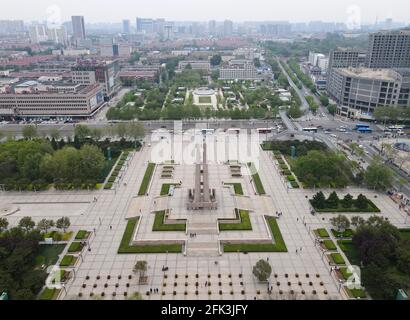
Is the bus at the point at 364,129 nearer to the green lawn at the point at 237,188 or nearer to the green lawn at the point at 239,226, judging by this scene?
the green lawn at the point at 237,188

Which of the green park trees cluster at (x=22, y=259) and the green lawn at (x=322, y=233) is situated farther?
the green lawn at (x=322, y=233)

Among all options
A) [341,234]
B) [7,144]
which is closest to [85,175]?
[7,144]

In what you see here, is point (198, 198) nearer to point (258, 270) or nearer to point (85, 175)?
point (258, 270)

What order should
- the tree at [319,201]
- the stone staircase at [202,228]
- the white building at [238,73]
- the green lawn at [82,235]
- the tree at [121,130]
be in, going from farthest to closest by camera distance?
the white building at [238,73], the tree at [121,130], the tree at [319,201], the stone staircase at [202,228], the green lawn at [82,235]

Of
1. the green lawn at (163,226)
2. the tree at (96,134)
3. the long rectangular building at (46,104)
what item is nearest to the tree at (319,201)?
the green lawn at (163,226)

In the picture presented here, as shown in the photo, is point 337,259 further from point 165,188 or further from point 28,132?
point 28,132

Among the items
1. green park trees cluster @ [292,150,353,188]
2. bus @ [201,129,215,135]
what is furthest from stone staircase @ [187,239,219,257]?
bus @ [201,129,215,135]
